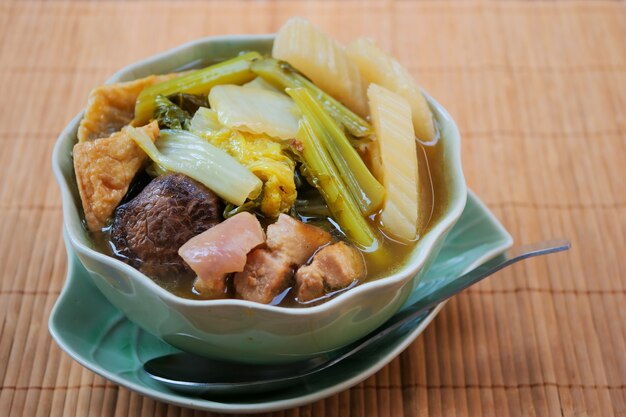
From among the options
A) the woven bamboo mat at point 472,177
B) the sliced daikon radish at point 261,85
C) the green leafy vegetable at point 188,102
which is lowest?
the woven bamboo mat at point 472,177

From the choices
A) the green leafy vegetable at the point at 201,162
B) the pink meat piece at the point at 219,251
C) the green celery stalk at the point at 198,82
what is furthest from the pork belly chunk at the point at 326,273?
the green celery stalk at the point at 198,82

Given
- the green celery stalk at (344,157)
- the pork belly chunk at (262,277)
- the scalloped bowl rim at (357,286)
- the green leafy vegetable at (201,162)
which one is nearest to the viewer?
the scalloped bowl rim at (357,286)

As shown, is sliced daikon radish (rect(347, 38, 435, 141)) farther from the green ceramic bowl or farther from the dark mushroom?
the dark mushroom

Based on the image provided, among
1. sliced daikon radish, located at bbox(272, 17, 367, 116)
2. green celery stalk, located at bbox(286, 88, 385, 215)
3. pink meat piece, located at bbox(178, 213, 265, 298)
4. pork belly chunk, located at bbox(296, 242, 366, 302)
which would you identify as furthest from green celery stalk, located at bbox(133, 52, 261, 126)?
pork belly chunk, located at bbox(296, 242, 366, 302)

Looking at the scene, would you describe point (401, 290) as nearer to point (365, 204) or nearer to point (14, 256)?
point (365, 204)

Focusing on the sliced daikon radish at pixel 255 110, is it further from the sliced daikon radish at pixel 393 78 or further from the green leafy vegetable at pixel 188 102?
the sliced daikon radish at pixel 393 78

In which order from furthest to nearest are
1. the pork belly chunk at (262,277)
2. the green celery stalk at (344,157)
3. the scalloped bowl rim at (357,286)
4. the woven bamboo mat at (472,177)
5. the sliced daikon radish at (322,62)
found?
1. the sliced daikon radish at (322,62)
2. the woven bamboo mat at (472,177)
3. the green celery stalk at (344,157)
4. the pork belly chunk at (262,277)
5. the scalloped bowl rim at (357,286)

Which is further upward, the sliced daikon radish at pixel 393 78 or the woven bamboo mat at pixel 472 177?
the sliced daikon radish at pixel 393 78

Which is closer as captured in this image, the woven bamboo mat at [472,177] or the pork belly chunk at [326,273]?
the pork belly chunk at [326,273]
